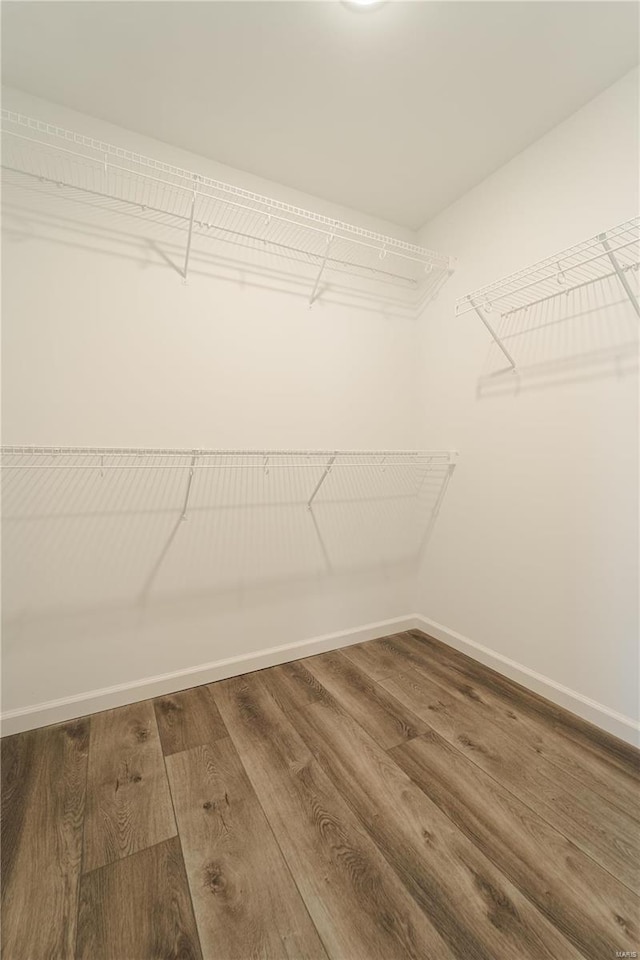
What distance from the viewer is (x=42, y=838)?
3.72 ft

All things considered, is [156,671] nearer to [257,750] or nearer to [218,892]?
[257,750]

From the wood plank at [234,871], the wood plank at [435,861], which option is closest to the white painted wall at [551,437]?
the wood plank at [435,861]

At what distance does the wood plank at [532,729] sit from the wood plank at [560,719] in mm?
13

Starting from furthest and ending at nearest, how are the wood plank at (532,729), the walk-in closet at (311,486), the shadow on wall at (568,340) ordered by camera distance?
the shadow on wall at (568,340), the wood plank at (532,729), the walk-in closet at (311,486)

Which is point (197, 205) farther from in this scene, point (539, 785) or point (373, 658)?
point (539, 785)

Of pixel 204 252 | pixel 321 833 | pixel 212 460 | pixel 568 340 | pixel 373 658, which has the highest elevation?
pixel 204 252

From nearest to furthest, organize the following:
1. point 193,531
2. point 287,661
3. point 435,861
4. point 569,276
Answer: point 435,861, point 569,276, point 193,531, point 287,661

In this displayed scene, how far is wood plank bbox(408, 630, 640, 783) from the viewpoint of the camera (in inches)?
57.0

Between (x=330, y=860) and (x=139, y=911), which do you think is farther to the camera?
(x=330, y=860)

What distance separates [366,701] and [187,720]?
0.78m

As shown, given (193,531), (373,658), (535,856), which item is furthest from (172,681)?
(535,856)

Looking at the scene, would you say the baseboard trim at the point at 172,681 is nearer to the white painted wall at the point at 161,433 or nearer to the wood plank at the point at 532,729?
the white painted wall at the point at 161,433

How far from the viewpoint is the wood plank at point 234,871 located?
0.89 m

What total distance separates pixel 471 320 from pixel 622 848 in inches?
88.5
